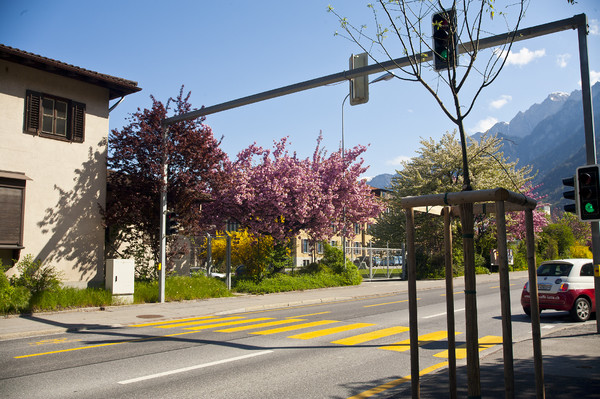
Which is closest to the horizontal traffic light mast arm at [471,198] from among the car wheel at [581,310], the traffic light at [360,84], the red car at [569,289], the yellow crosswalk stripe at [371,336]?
the yellow crosswalk stripe at [371,336]

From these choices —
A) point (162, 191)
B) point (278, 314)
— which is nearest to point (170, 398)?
point (278, 314)

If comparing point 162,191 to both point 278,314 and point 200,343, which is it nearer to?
point 278,314

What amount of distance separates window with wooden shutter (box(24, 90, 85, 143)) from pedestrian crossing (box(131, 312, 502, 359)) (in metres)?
8.39

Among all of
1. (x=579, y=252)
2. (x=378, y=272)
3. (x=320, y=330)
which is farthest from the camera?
(x=579, y=252)

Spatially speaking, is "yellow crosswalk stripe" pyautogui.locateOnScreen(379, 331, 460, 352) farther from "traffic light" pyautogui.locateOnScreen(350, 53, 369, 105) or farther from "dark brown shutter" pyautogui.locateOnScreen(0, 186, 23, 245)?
"dark brown shutter" pyautogui.locateOnScreen(0, 186, 23, 245)

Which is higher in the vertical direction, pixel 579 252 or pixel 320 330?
pixel 579 252

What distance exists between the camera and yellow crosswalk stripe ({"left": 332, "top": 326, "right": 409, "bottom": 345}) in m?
10.4

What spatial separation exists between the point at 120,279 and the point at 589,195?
14.5 metres

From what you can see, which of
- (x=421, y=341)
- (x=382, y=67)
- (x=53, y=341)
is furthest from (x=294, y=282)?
(x=382, y=67)

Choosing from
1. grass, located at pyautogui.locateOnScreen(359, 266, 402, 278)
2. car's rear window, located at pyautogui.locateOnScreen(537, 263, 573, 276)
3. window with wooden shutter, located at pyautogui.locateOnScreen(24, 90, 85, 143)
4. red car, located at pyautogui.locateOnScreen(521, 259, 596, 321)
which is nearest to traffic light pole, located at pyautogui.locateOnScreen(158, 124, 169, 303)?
window with wooden shutter, located at pyautogui.locateOnScreen(24, 90, 85, 143)

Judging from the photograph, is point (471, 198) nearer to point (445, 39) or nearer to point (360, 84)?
point (445, 39)

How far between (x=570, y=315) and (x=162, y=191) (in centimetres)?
1362

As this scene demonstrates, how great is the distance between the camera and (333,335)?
447 inches

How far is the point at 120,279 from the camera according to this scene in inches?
683
